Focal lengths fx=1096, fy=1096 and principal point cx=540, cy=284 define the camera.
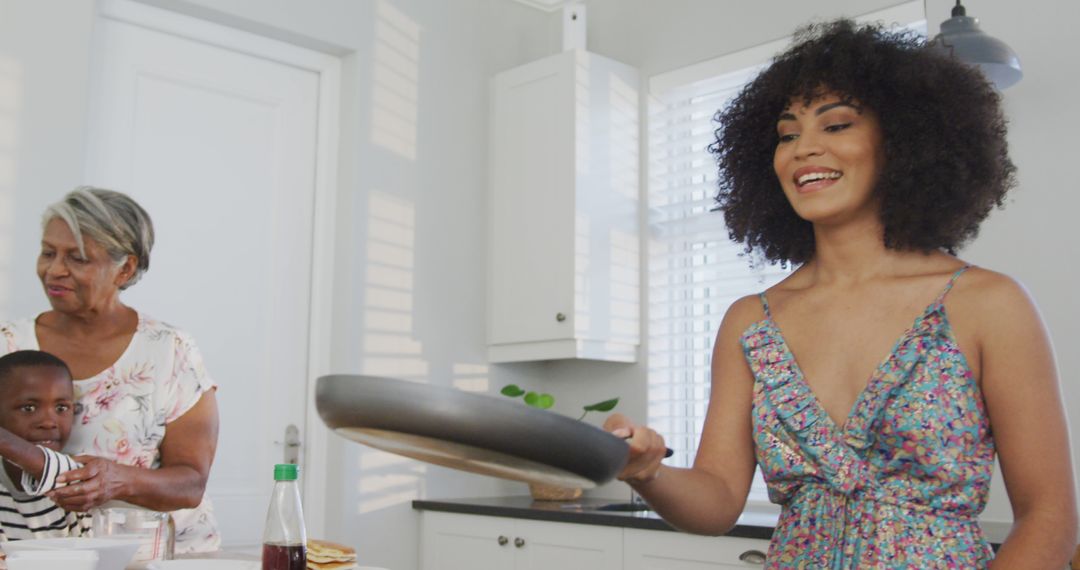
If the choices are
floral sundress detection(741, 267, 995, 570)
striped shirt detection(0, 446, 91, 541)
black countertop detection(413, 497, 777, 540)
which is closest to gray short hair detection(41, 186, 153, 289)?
striped shirt detection(0, 446, 91, 541)

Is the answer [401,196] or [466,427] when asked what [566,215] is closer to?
[401,196]

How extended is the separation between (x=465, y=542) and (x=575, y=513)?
0.53 meters

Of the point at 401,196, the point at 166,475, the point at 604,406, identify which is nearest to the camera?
the point at 166,475

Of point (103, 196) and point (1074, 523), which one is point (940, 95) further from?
point (103, 196)

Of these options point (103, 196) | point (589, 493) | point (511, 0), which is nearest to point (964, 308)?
point (103, 196)

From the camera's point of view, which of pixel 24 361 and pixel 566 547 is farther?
pixel 566 547

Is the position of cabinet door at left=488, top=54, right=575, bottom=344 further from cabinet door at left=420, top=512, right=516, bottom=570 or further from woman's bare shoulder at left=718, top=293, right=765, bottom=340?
woman's bare shoulder at left=718, top=293, right=765, bottom=340

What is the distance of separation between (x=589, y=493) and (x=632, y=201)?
108 centimetres

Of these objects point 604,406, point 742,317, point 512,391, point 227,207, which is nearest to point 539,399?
point 512,391

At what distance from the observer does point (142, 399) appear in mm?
2000

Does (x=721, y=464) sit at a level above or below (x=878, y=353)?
below

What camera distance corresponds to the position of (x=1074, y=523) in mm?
1146

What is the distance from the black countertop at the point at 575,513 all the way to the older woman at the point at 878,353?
4.35ft

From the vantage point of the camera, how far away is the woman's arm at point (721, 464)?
1230mm
